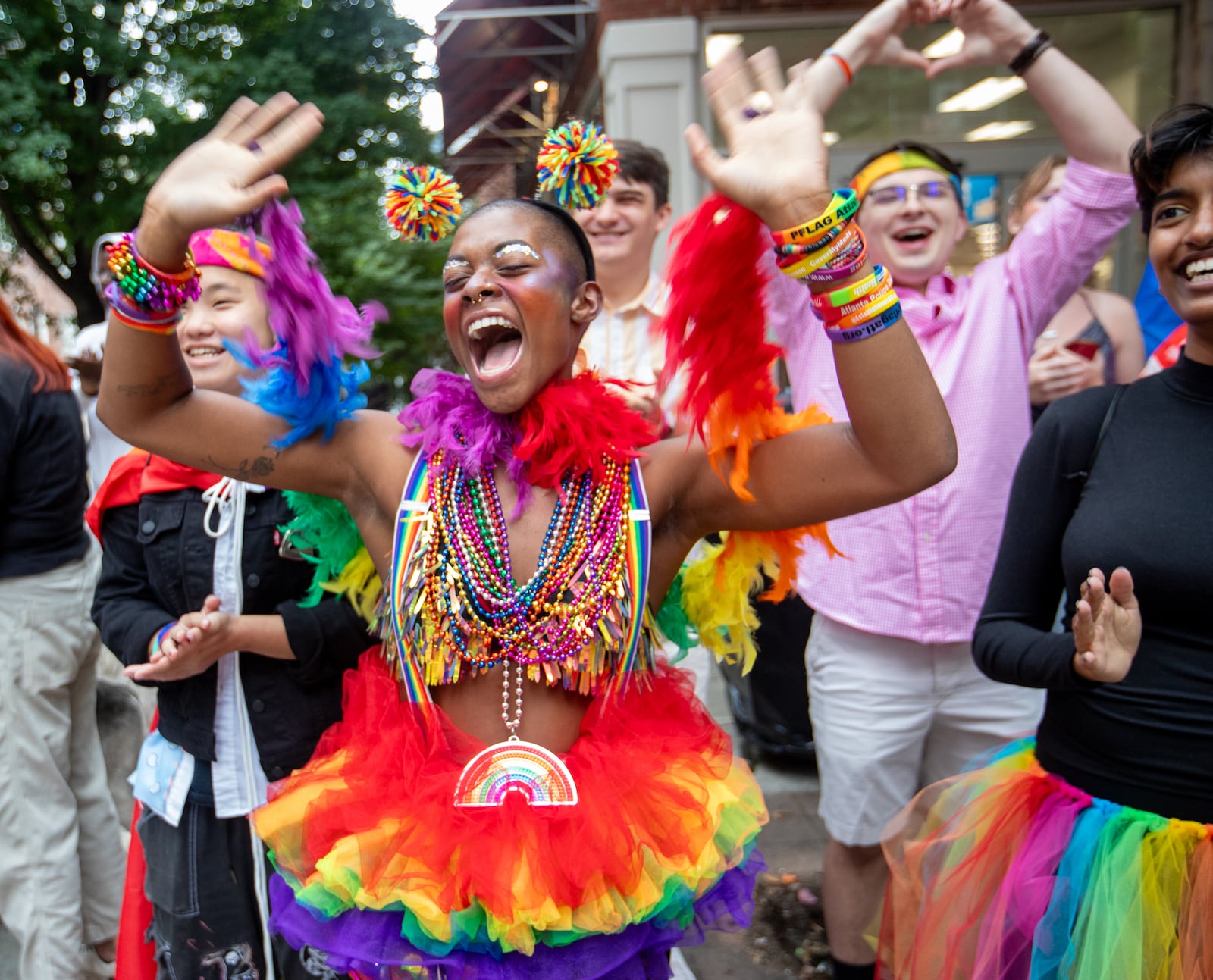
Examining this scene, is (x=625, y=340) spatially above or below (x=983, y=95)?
below

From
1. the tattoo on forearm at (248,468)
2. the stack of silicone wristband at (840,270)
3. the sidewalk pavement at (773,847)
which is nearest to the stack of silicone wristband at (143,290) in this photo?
the tattoo on forearm at (248,468)

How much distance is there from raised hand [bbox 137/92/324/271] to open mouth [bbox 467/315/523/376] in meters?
0.38

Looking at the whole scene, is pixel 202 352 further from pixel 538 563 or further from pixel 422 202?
pixel 538 563

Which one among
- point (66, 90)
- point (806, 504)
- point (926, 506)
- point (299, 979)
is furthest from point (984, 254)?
point (66, 90)

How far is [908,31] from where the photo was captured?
7.21 m

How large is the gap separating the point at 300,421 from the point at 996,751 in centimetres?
167

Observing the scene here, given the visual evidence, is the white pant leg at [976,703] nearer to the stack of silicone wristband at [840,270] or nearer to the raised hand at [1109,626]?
the raised hand at [1109,626]

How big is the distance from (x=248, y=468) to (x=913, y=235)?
192cm

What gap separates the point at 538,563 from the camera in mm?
1700

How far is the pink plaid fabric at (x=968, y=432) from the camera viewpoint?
8.39 feet

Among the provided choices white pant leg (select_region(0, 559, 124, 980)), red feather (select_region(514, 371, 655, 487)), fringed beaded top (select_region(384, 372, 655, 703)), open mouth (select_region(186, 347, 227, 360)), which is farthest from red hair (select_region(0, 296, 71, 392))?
red feather (select_region(514, 371, 655, 487))

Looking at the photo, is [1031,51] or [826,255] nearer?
[826,255]

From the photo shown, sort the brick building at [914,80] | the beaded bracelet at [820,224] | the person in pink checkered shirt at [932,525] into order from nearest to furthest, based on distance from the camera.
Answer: the beaded bracelet at [820,224], the person in pink checkered shirt at [932,525], the brick building at [914,80]

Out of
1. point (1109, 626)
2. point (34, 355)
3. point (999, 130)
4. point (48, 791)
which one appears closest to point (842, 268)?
point (1109, 626)
